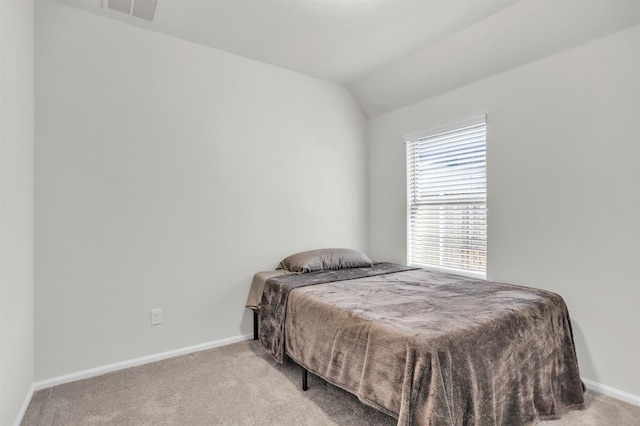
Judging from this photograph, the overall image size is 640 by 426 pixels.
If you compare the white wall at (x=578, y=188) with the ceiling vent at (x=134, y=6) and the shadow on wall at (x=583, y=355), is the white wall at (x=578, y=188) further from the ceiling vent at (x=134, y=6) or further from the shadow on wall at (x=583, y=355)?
the ceiling vent at (x=134, y=6)

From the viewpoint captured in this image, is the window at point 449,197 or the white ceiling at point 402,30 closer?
the white ceiling at point 402,30

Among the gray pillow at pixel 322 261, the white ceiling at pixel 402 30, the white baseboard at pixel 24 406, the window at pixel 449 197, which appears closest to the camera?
the white baseboard at pixel 24 406

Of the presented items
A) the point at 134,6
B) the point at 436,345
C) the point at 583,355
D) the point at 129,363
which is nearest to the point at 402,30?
the point at 134,6

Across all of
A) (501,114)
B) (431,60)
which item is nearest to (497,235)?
(501,114)

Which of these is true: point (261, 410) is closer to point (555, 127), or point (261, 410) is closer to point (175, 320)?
point (175, 320)

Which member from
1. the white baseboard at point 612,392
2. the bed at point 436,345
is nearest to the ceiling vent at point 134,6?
the bed at point 436,345

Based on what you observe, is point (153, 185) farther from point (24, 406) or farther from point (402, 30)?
point (402, 30)

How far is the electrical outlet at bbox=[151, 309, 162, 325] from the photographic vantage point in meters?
2.55

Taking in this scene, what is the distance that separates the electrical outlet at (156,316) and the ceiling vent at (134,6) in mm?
2177

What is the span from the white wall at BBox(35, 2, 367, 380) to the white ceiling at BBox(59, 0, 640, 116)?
0.90 ft

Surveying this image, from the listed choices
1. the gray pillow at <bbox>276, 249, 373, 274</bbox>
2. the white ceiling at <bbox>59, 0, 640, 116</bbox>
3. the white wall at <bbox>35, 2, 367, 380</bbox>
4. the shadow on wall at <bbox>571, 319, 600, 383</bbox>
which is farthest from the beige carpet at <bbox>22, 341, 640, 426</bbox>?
the white ceiling at <bbox>59, 0, 640, 116</bbox>

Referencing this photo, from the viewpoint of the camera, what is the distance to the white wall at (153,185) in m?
2.22

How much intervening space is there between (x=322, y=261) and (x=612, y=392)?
7.07 ft

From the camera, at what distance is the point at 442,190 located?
10.4 feet
